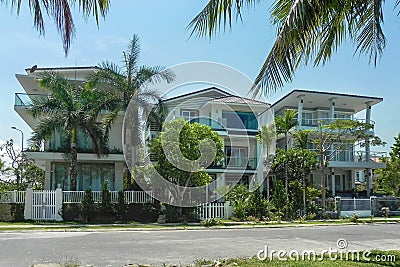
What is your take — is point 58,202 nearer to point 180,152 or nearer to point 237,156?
point 180,152

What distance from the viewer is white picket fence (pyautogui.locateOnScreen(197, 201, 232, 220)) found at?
2762 cm

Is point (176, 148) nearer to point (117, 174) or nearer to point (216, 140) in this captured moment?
point (216, 140)

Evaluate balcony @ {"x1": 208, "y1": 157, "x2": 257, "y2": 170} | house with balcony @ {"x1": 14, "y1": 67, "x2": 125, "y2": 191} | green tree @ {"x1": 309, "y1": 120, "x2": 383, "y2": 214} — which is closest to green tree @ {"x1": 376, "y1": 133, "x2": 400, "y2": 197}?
green tree @ {"x1": 309, "y1": 120, "x2": 383, "y2": 214}

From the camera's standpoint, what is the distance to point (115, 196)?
90.8 feet

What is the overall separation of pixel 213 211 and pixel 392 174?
1566cm

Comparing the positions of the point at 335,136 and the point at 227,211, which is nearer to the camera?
the point at 227,211

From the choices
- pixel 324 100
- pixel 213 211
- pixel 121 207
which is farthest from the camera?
pixel 324 100

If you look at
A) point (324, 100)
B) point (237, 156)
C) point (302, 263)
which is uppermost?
point (324, 100)

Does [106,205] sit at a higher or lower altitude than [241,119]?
lower

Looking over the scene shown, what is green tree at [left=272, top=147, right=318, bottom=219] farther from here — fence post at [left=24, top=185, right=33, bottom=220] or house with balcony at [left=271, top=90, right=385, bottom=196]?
fence post at [left=24, top=185, right=33, bottom=220]

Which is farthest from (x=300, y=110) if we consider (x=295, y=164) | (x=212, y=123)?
(x=295, y=164)

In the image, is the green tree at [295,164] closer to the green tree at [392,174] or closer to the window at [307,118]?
the green tree at [392,174]

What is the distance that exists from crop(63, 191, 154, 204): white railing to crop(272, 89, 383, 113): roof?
53.2 ft

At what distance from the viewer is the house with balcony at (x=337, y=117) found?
A: 130 feet
